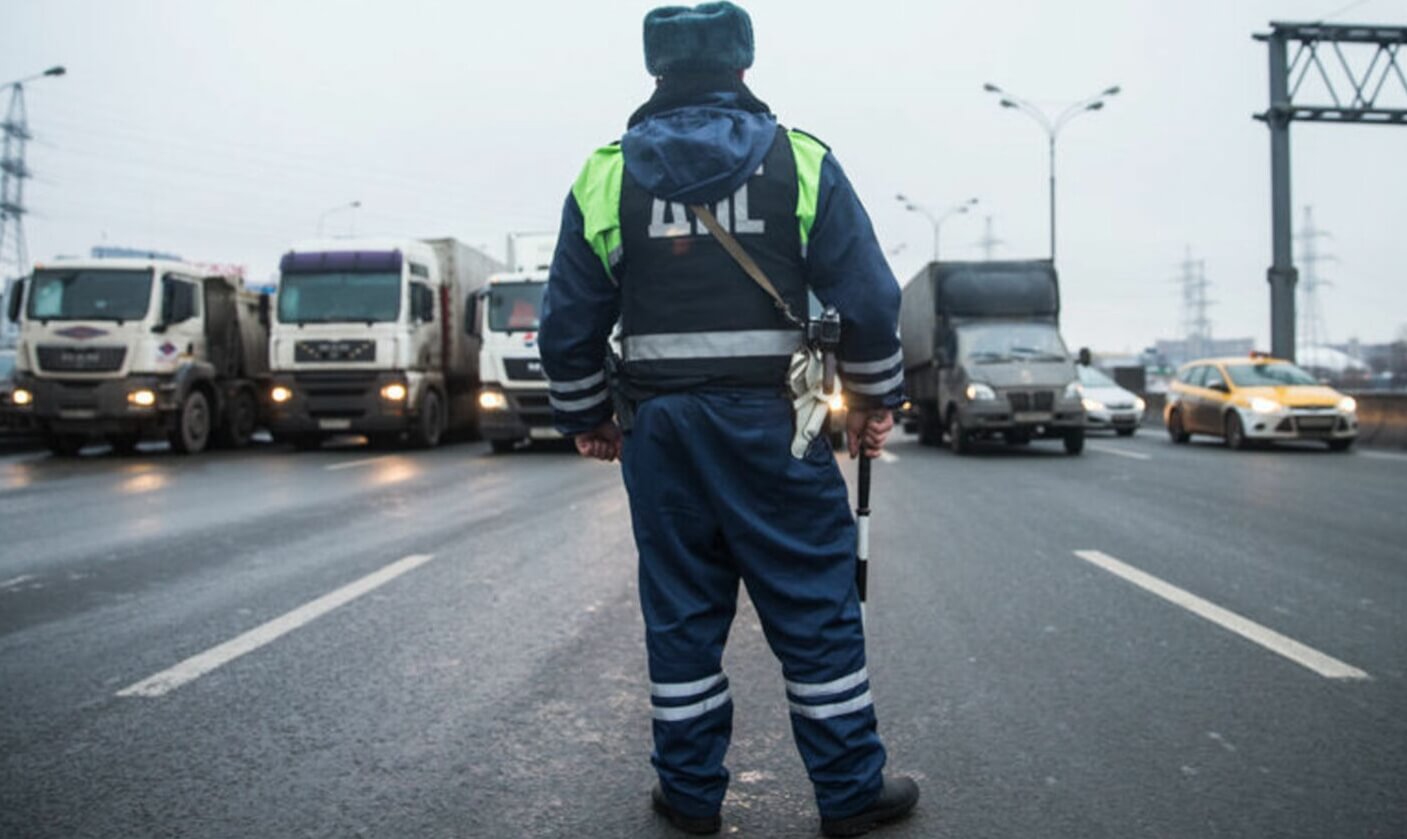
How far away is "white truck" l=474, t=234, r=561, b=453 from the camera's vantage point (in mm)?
17141

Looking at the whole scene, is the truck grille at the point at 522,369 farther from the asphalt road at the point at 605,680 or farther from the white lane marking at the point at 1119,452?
the white lane marking at the point at 1119,452

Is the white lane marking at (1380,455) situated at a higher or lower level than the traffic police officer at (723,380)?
lower

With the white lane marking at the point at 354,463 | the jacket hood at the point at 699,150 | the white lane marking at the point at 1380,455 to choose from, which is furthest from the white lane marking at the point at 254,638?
the white lane marking at the point at 1380,455

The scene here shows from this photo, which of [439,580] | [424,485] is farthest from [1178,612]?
[424,485]

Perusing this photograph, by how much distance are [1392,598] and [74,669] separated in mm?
5953

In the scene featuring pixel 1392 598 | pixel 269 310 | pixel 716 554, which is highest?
pixel 269 310

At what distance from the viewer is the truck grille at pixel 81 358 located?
16609mm

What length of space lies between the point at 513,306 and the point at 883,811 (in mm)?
15438

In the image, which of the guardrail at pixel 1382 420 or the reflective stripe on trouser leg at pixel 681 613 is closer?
the reflective stripe on trouser leg at pixel 681 613

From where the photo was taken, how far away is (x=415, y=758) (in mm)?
3400

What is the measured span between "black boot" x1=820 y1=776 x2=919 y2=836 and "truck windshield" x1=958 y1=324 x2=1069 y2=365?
1441 cm

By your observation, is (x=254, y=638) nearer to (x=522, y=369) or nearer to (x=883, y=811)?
(x=883, y=811)

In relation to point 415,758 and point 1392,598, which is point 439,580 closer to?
point 415,758

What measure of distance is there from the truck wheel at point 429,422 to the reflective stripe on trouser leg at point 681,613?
53.4 ft
